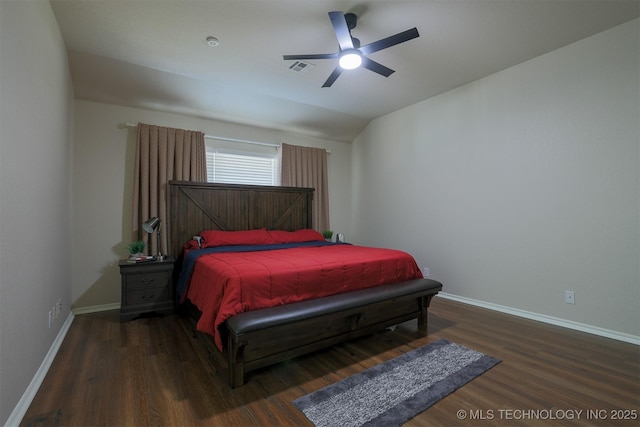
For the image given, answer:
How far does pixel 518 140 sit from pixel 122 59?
431cm

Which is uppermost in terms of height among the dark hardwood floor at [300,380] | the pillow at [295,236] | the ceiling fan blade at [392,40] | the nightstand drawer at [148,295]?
the ceiling fan blade at [392,40]

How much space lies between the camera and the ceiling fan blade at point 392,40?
2.13 metres

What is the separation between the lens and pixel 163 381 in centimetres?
197

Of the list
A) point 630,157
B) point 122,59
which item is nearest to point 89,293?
point 122,59

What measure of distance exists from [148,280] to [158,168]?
144 cm

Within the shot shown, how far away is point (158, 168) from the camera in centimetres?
378

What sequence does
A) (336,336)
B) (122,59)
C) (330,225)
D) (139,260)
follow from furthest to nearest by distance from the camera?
(330,225) < (139,260) < (122,59) < (336,336)

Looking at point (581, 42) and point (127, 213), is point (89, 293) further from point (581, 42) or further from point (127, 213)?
point (581, 42)

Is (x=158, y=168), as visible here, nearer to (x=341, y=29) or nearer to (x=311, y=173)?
(x=311, y=173)

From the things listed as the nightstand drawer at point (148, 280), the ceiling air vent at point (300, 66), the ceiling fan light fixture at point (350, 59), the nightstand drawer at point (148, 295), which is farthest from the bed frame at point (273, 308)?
the ceiling fan light fixture at point (350, 59)

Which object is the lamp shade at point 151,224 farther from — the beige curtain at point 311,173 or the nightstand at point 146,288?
the beige curtain at point 311,173

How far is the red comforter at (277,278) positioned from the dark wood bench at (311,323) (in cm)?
8

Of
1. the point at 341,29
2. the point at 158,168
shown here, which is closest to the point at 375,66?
the point at 341,29

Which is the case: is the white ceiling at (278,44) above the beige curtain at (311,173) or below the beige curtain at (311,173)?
above
